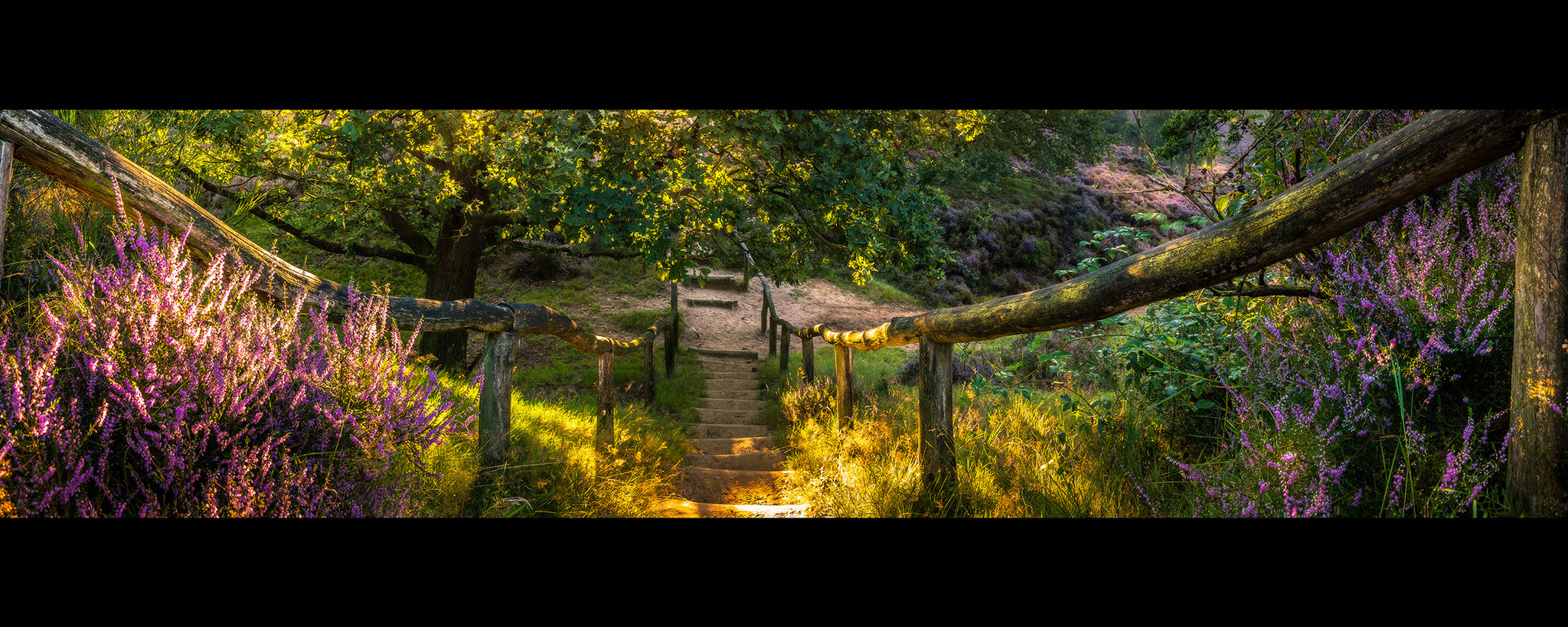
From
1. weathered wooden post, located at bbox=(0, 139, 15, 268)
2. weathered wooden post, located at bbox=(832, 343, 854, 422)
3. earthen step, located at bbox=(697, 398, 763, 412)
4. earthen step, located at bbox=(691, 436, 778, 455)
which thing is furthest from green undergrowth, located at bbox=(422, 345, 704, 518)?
earthen step, located at bbox=(697, 398, 763, 412)

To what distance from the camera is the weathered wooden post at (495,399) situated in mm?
2617

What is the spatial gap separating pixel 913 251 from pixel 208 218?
4.91 meters

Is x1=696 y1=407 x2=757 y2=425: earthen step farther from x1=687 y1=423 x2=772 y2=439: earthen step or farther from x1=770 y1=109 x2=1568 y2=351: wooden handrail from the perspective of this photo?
x1=770 y1=109 x2=1568 y2=351: wooden handrail

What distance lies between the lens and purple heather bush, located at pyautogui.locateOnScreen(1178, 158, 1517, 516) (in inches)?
56.7

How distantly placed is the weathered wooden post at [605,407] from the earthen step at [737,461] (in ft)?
2.94

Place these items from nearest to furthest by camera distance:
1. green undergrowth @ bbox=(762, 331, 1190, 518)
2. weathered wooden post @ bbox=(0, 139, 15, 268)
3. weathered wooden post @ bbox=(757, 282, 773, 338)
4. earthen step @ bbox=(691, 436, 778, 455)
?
weathered wooden post @ bbox=(0, 139, 15, 268) < green undergrowth @ bbox=(762, 331, 1190, 518) < earthen step @ bbox=(691, 436, 778, 455) < weathered wooden post @ bbox=(757, 282, 773, 338)

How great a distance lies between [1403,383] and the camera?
1.61 m

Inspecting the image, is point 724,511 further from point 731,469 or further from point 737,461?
point 737,461

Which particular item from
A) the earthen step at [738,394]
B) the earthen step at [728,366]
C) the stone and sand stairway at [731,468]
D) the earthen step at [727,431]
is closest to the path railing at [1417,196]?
the stone and sand stairway at [731,468]

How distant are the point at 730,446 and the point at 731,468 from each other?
622mm

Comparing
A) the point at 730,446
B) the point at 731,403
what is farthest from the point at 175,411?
the point at 731,403

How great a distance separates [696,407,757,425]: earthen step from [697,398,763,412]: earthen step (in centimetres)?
12

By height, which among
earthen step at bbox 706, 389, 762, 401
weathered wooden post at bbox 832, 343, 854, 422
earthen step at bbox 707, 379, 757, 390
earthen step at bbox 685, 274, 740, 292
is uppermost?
earthen step at bbox 685, 274, 740, 292

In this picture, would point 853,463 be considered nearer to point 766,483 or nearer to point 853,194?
point 766,483
